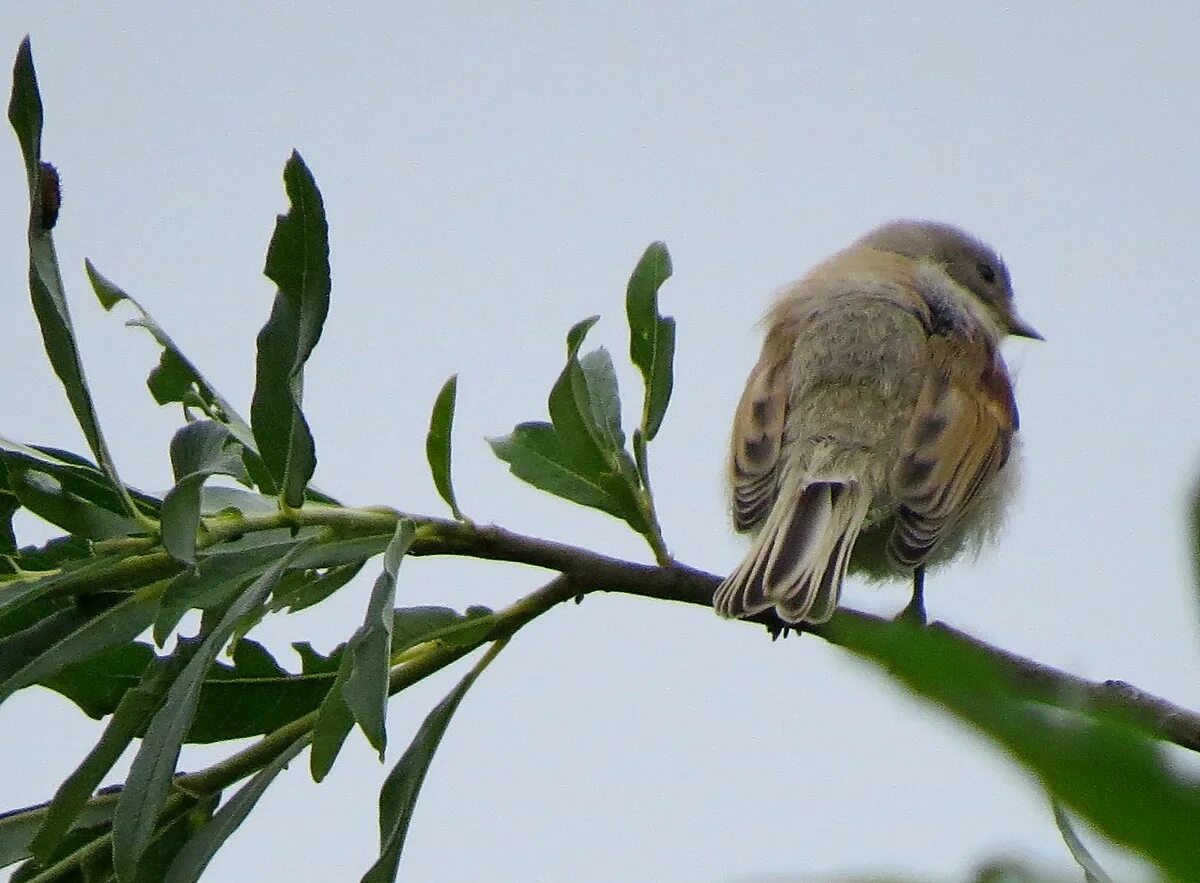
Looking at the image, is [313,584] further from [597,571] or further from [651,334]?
[651,334]

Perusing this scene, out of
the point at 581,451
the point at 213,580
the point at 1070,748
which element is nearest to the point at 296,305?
the point at 213,580

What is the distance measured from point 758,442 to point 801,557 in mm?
950

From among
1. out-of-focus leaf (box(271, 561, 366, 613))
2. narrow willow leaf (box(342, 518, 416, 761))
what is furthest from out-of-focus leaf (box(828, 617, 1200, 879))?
out-of-focus leaf (box(271, 561, 366, 613))

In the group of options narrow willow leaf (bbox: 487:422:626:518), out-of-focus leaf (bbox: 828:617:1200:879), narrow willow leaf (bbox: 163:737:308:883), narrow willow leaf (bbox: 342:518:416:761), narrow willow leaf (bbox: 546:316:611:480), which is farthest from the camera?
narrow willow leaf (bbox: 487:422:626:518)

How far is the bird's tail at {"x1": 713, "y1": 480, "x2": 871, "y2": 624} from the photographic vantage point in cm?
355

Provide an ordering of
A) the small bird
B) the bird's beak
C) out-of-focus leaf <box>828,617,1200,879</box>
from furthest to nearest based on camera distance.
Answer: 1. the bird's beak
2. the small bird
3. out-of-focus leaf <box>828,617,1200,879</box>

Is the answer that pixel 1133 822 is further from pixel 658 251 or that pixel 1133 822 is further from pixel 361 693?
pixel 658 251

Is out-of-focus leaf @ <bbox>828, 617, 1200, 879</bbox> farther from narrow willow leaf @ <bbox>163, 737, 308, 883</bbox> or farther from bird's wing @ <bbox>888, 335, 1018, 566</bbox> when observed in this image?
bird's wing @ <bbox>888, 335, 1018, 566</bbox>

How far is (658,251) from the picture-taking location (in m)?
2.96

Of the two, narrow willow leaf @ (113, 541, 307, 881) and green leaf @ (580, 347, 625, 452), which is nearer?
narrow willow leaf @ (113, 541, 307, 881)

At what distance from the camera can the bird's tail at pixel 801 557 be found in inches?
140

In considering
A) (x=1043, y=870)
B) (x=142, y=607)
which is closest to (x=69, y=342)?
(x=142, y=607)

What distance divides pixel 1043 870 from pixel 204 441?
1.90 meters

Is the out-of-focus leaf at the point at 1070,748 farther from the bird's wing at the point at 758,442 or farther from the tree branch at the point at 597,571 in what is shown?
the bird's wing at the point at 758,442
